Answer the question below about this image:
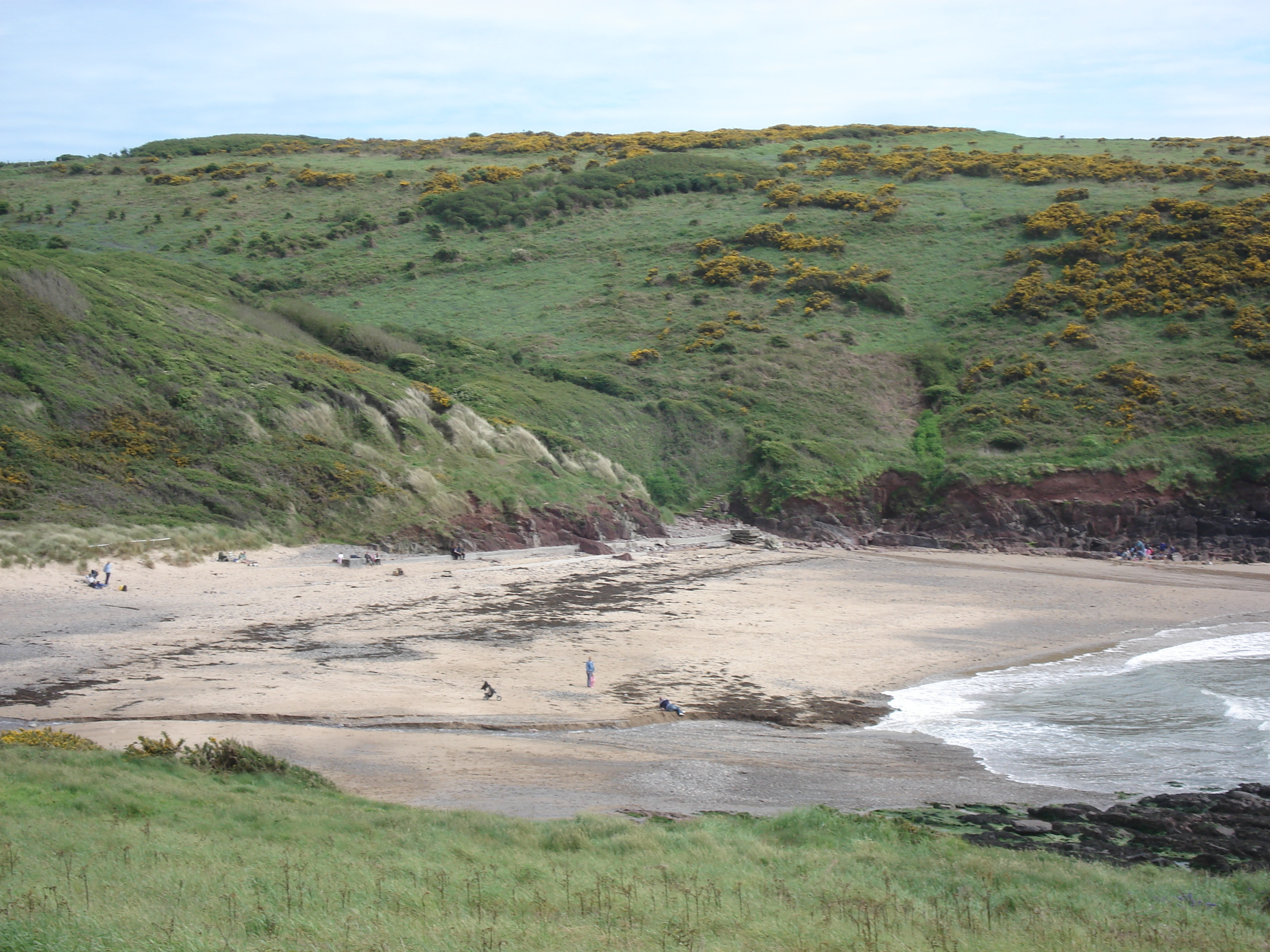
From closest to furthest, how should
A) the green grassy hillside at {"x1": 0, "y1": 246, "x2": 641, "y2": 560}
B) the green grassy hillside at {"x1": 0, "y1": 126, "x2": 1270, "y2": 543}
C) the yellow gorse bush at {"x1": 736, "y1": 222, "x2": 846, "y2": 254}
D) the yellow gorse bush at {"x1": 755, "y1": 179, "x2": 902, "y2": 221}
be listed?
the green grassy hillside at {"x1": 0, "y1": 246, "x2": 641, "y2": 560} < the green grassy hillside at {"x1": 0, "y1": 126, "x2": 1270, "y2": 543} < the yellow gorse bush at {"x1": 736, "y1": 222, "x2": 846, "y2": 254} < the yellow gorse bush at {"x1": 755, "y1": 179, "x2": 902, "y2": 221}

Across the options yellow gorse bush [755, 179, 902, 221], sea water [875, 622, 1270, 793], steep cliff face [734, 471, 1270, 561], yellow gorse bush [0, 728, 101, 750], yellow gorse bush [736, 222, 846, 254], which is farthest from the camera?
yellow gorse bush [755, 179, 902, 221]

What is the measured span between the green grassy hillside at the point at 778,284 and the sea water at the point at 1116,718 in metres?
27.0

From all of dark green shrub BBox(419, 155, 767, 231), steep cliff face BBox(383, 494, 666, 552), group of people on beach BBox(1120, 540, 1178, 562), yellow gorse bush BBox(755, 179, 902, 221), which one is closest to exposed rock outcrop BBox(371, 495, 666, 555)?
steep cliff face BBox(383, 494, 666, 552)

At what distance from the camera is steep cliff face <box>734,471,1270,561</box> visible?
47156 mm

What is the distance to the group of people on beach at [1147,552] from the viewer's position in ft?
148

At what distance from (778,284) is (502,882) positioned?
66.9 meters

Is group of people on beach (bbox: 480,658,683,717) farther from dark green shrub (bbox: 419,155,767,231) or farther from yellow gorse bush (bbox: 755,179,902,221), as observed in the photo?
yellow gorse bush (bbox: 755,179,902,221)

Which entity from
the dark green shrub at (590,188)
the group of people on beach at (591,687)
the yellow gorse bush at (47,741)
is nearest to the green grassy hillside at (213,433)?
the yellow gorse bush at (47,741)

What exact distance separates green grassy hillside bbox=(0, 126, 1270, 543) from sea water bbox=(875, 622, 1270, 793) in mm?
27024

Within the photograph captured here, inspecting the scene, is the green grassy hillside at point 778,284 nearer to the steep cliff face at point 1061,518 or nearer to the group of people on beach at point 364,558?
the steep cliff face at point 1061,518

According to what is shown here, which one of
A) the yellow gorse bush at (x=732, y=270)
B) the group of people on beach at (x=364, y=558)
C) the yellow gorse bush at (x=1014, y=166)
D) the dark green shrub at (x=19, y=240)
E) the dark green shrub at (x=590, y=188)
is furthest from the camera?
the dark green shrub at (x=590, y=188)

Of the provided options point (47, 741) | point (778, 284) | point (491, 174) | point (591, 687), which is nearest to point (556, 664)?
point (591, 687)

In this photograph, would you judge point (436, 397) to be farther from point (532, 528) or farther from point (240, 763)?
point (240, 763)

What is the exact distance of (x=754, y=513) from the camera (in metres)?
51.7
